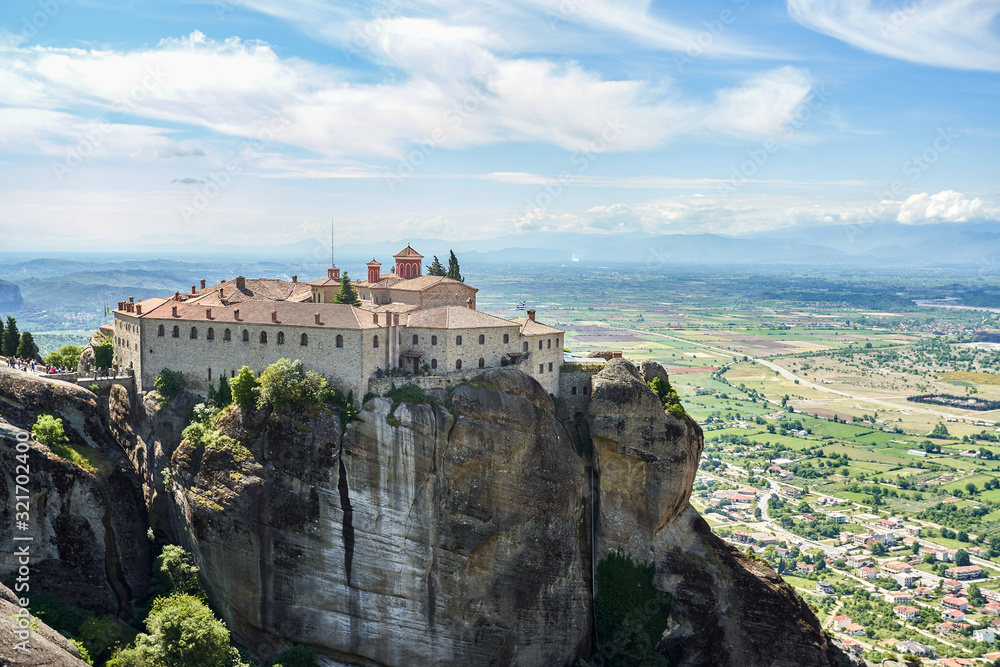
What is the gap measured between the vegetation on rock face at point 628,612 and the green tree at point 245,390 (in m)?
29.0

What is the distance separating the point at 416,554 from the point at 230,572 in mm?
13103

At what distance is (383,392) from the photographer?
6244 centimetres

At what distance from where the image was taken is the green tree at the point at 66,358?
3233 inches

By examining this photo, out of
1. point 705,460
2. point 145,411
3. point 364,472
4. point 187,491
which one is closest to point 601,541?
point 364,472

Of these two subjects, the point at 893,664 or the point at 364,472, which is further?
the point at 893,664

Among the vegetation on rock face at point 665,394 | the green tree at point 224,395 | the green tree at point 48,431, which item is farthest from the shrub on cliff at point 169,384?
the vegetation on rock face at point 665,394

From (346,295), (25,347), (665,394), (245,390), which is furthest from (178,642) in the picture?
(25,347)

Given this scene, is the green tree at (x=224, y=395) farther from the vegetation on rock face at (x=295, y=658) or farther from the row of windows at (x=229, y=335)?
the vegetation on rock face at (x=295, y=658)

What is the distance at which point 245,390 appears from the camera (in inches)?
2502

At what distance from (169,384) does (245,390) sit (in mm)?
8500

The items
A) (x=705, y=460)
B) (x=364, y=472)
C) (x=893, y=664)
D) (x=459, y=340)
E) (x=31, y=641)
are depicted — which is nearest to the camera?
(x=31, y=641)

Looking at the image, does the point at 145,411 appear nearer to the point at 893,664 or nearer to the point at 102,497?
the point at 102,497

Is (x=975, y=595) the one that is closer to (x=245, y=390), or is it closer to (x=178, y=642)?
(x=245, y=390)

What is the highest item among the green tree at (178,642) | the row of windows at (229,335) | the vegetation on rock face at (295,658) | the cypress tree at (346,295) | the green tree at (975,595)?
the cypress tree at (346,295)
